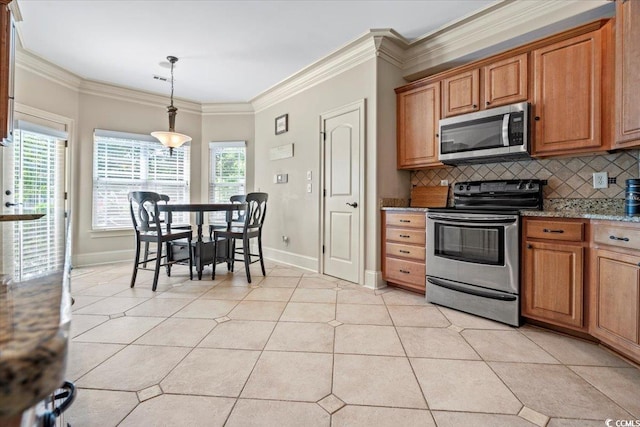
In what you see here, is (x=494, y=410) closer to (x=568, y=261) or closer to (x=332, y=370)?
(x=332, y=370)

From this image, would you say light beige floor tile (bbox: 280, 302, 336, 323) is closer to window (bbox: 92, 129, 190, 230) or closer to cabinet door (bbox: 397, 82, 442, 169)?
cabinet door (bbox: 397, 82, 442, 169)

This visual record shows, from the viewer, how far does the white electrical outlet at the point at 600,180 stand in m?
2.39

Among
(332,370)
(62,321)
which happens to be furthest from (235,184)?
(62,321)

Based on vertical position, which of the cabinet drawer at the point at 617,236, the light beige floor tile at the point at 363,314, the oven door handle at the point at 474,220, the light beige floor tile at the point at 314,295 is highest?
the oven door handle at the point at 474,220

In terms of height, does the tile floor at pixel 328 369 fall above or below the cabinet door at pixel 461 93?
below

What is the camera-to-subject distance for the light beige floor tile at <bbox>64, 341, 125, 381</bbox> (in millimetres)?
1648

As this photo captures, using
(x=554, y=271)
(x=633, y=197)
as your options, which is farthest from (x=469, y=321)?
(x=633, y=197)

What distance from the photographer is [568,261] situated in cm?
206

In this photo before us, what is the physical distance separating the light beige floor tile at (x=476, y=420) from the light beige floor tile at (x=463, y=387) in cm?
3

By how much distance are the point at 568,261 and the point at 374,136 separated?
1.97 metres

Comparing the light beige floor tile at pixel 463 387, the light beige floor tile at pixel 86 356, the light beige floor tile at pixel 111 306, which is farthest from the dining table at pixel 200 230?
the light beige floor tile at pixel 463 387

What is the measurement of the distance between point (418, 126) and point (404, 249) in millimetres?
1329

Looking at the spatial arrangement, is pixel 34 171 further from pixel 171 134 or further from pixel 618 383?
pixel 618 383

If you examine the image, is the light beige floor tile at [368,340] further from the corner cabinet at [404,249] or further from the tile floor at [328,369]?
the corner cabinet at [404,249]
